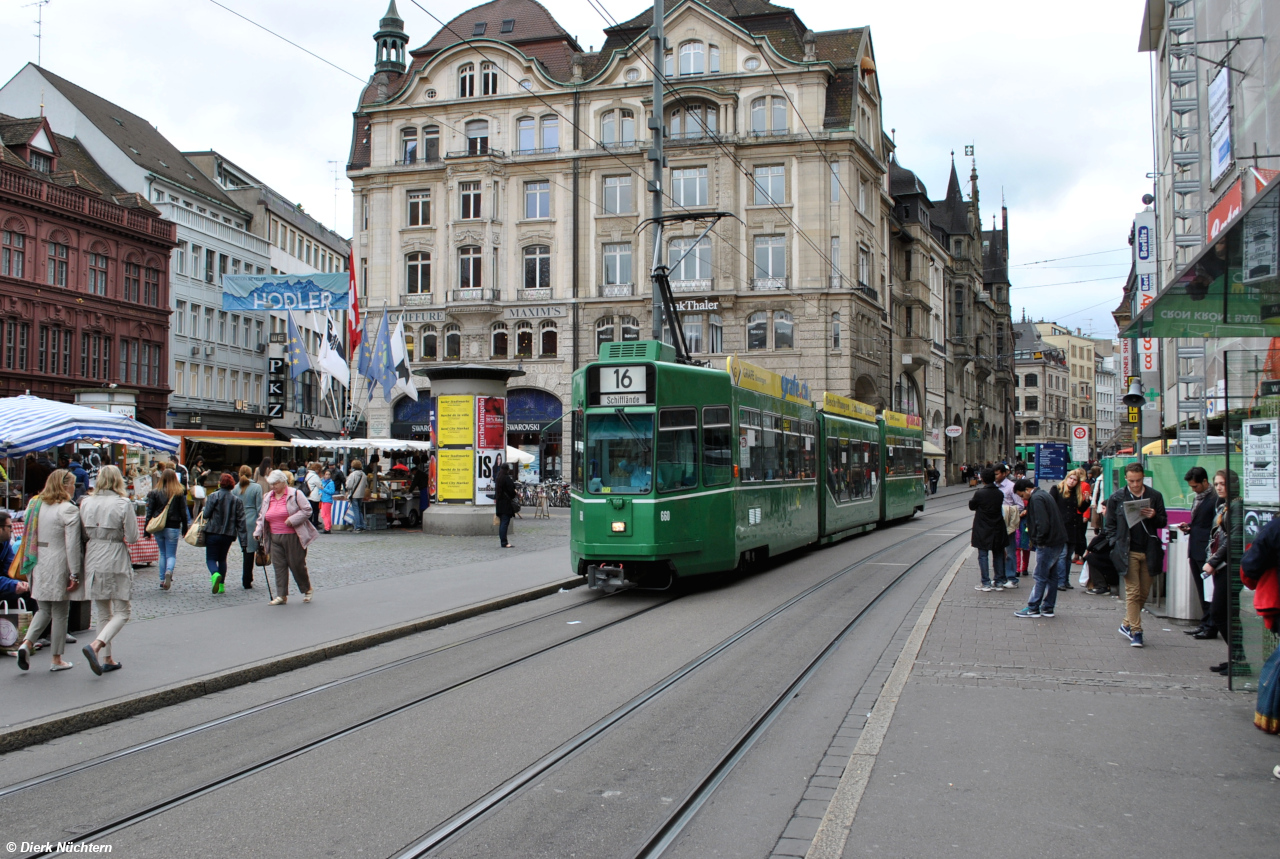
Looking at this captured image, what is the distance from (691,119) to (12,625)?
40745 mm

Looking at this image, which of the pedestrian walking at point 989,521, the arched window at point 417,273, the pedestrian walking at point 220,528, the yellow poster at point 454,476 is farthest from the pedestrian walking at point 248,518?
the arched window at point 417,273

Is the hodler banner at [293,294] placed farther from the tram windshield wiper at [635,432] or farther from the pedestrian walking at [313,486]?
the tram windshield wiper at [635,432]

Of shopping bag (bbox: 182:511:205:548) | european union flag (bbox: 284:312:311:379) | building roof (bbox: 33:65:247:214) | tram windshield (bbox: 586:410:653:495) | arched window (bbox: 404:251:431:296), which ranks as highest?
building roof (bbox: 33:65:247:214)

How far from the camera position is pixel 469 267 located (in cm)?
4838

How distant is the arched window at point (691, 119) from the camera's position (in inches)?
1816

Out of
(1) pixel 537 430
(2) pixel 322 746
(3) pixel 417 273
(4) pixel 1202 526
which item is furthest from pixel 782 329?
(2) pixel 322 746

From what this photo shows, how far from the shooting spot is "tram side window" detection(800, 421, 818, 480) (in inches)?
790

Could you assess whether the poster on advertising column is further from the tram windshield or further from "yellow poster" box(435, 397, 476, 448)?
the tram windshield

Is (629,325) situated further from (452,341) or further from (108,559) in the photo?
(108,559)

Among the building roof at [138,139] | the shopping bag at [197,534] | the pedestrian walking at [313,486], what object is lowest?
the shopping bag at [197,534]

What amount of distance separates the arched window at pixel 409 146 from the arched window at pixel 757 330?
17.4 metres

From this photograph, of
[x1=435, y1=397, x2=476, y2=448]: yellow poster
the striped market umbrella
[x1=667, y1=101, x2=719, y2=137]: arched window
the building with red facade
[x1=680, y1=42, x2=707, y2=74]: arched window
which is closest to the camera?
the striped market umbrella

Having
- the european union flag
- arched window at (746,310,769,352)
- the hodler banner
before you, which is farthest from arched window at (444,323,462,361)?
arched window at (746,310,769,352)

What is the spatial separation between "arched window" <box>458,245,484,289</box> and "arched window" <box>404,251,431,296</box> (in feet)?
5.23
